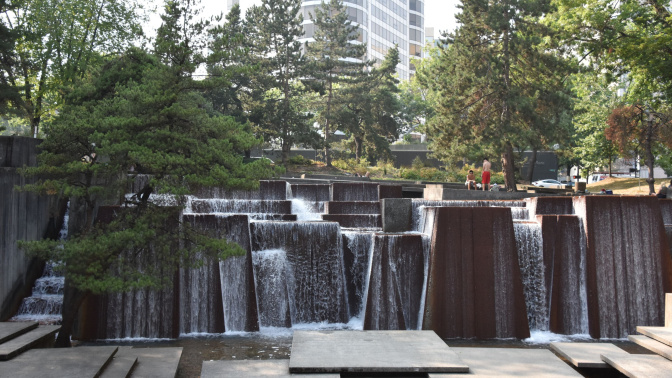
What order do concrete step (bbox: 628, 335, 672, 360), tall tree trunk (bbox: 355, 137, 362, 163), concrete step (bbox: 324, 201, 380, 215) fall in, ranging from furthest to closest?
1. tall tree trunk (bbox: 355, 137, 362, 163)
2. concrete step (bbox: 324, 201, 380, 215)
3. concrete step (bbox: 628, 335, 672, 360)

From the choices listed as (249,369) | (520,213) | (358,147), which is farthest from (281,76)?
(249,369)

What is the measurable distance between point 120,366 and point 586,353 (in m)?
7.31

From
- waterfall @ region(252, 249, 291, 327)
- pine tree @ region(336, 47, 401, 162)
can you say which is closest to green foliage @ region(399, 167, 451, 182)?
pine tree @ region(336, 47, 401, 162)

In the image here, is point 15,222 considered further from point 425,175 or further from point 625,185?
point 625,185

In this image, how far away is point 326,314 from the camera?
15.7 m

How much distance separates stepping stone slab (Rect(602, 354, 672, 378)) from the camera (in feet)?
30.4

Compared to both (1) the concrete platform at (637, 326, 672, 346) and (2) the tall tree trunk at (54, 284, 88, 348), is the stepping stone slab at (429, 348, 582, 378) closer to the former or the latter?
(1) the concrete platform at (637, 326, 672, 346)

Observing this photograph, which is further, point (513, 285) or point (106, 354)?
point (513, 285)

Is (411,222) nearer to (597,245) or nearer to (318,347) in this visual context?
(597,245)

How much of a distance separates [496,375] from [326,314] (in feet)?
22.6

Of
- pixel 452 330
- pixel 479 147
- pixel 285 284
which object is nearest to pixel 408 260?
pixel 452 330

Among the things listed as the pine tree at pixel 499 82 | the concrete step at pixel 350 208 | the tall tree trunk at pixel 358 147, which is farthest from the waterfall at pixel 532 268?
the tall tree trunk at pixel 358 147

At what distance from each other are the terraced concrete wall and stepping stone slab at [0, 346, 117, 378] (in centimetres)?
491

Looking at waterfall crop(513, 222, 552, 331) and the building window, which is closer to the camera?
waterfall crop(513, 222, 552, 331)
